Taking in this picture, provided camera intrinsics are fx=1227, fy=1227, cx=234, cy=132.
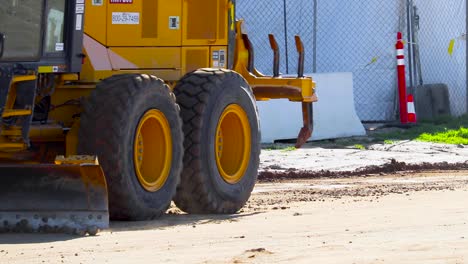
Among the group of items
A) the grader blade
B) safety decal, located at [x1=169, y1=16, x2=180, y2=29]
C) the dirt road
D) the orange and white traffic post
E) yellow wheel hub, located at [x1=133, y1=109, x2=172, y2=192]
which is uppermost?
safety decal, located at [x1=169, y1=16, x2=180, y2=29]

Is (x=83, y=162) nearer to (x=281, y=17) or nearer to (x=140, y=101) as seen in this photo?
(x=140, y=101)

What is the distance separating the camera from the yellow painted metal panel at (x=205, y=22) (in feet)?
38.8

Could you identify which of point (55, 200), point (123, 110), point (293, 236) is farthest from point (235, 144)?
point (293, 236)

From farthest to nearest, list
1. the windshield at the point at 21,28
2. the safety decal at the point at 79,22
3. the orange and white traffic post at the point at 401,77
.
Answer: the orange and white traffic post at the point at 401,77 → the safety decal at the point at 79,22 → the windshield at the point at 21,28

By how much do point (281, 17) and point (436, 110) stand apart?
331 centimetres

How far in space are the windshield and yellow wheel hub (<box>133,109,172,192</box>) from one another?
1.24m

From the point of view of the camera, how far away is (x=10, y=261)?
24.6 ft

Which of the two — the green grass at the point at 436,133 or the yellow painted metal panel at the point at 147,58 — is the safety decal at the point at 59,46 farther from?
the green grass at the point at 436,133

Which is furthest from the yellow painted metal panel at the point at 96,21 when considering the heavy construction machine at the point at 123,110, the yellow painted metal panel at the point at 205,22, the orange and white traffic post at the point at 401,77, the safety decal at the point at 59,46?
the orange and white traffic post at the point at 401,77

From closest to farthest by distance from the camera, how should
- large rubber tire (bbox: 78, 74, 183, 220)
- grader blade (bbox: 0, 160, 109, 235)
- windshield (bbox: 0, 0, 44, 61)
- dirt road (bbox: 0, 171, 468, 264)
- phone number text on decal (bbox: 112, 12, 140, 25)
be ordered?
1. dirt road (bbox: 0, 171, 468, 264)
2. grader blade (bbox: 0, 160, 109, 235)
3. windshield (bbox: 0, 0, 44, 61)
4. large rubber tire (bbox: 78, 74, 183, 220)
5. phone number text on decal (bbox: 112, 12, 140, 25)

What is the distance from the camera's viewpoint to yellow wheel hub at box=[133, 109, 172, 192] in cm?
1039

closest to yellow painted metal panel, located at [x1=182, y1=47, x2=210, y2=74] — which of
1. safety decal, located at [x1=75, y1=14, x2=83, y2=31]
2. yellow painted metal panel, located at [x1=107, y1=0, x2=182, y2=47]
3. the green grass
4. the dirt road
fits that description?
yellow painted metal panel, located at [x1=107, y1=0, x2=182, y2=47]

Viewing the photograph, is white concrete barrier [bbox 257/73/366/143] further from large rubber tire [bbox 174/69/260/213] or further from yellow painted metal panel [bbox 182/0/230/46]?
large rubber tire [bbox 174/69/260/213]

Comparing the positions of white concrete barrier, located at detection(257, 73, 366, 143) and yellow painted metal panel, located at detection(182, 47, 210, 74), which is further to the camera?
white concrete barrier, located at detection(257, 73, 366, 143)
